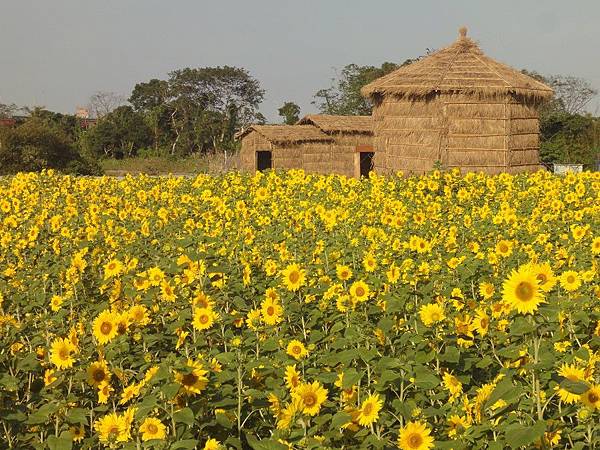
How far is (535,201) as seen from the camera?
9375 mm

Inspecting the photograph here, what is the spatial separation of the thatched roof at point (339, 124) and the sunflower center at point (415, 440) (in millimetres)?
26532

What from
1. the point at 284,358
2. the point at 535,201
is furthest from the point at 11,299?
the point at 535,201

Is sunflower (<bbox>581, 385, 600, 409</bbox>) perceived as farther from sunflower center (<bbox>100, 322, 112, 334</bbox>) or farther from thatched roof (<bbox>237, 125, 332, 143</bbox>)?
thatched roof (<bbox>237, 125, 332, 143</bbox>)

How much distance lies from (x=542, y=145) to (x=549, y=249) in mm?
30367

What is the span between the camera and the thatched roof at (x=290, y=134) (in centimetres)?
2855

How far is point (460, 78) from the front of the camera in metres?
18.3

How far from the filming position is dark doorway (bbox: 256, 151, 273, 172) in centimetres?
3006

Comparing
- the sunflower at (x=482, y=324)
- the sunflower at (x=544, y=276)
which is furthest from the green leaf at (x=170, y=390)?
the sunflower at (x=482, y=324)

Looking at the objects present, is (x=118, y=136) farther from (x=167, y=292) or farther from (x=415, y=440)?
(x=415, y=440)

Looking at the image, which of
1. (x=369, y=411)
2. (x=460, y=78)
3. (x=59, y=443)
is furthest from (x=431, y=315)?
(x=460, y=78)

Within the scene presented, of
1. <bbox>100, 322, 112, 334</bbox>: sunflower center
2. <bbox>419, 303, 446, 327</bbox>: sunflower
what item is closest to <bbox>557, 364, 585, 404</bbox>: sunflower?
<bbox>419, 303, 446, 327</bbox>: sunflower

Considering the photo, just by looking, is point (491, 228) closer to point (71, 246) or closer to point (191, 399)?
point (71, 246)

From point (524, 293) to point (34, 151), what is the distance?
28361 millimetres

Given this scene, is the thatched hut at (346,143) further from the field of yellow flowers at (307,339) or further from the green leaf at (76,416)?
the green leaf at (76,416)
